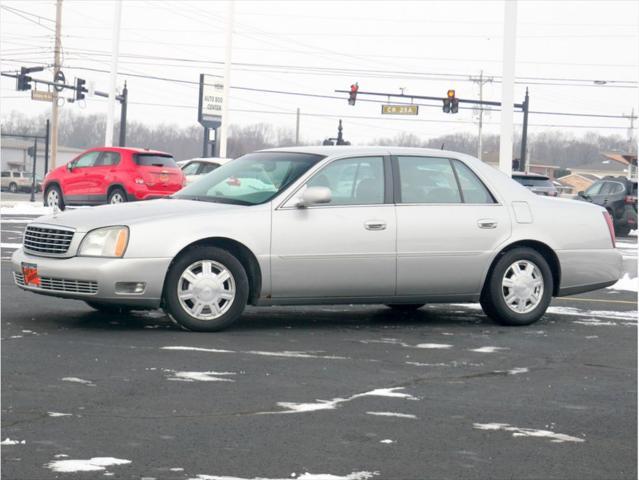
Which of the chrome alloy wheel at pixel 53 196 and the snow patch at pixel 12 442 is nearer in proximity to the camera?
the snow patch at pixel 12 442

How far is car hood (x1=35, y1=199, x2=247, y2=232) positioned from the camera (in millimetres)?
9406

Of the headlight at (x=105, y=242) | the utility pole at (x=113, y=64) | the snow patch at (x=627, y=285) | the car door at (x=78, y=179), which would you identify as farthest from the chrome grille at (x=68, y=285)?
the utility pole at (x=113, y=64)

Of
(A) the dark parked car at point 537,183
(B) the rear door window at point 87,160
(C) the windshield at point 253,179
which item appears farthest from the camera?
(A) the dark parked car at point 537,183

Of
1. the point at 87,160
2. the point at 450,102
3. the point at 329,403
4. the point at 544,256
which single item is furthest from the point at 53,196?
the point at 450,102

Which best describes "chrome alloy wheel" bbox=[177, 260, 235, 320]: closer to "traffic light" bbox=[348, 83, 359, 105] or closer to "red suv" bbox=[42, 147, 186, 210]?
"red suv" bbox=[42, 147, 186, 210]

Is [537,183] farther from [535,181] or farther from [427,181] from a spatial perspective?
[427,181]

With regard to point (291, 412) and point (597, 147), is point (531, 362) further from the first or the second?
point (597, 147)

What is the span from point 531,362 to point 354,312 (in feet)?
10.3

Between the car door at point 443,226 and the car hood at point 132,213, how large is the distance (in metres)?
1.46

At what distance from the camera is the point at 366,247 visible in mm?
9984

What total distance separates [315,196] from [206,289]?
115cm

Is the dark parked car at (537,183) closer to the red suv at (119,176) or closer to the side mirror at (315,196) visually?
the red suv at (119,176)

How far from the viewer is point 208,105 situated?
51.5m

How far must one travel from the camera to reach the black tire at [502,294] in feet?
34.2
